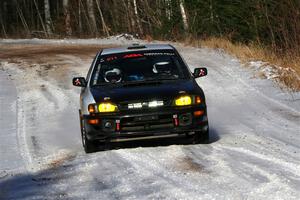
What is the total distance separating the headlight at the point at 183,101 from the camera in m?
9.86

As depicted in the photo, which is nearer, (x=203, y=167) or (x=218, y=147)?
(x=203, y=167)

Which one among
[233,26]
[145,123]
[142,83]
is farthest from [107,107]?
[233,26]

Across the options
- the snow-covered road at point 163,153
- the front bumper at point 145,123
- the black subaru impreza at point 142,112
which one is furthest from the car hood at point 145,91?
the snow-covered road at point 163,153

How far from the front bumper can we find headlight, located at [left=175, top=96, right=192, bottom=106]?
2.4 inches

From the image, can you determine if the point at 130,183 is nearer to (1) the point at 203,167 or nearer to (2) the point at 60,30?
(1) the point at 203,167

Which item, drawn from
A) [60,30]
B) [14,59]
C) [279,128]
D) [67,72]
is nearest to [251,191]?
[279,128]

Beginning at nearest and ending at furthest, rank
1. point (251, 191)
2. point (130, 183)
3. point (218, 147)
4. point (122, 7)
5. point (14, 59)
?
1. point (251, 191)
2. point (130, 183)
3. point (218, 147)
4. point (14, 59)
5. point (122, 7)

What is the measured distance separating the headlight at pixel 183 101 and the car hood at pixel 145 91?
0.08 meters

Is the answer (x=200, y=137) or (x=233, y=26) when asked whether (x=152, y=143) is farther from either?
(x=233, y=26)

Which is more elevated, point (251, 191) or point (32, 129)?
point (251, 191)

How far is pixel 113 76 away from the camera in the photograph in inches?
431

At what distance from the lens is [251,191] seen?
6.88 meters

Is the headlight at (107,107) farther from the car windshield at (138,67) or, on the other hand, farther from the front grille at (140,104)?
the car windshield at (138,67)

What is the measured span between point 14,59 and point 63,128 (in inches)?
455
